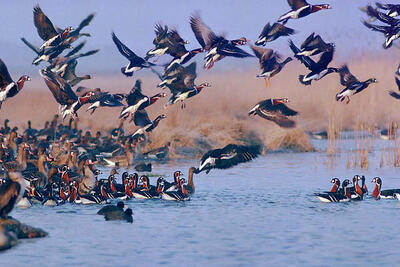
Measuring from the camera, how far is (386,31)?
22672 millimetres

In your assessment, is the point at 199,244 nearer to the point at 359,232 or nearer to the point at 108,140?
the point at 359,232

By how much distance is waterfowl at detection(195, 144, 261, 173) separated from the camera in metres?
20.6

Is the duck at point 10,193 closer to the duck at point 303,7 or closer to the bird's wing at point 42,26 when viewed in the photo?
the bird's wing at point 42,26

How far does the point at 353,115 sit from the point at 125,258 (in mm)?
28902

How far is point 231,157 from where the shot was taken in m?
20.7

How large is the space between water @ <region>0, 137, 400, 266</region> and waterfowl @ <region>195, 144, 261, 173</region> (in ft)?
3.58

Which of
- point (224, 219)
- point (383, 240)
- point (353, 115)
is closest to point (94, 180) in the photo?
point (224, 219)

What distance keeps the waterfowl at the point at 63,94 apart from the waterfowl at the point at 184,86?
2.56m

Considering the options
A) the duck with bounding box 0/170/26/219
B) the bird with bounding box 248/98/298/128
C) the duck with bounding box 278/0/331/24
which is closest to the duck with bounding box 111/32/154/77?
the bird with bounding box 248/98/298/128

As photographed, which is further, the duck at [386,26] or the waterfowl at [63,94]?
the waterfowl at [63,94]

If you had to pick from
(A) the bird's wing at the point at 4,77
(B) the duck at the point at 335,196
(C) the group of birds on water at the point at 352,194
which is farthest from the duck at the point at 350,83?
(A) the bird's wing at the point at 4,77

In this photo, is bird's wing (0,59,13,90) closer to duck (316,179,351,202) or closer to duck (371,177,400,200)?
duck (316,179,351,202)

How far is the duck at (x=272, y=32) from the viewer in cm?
2267

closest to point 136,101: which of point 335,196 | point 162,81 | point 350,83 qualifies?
point 162,81
